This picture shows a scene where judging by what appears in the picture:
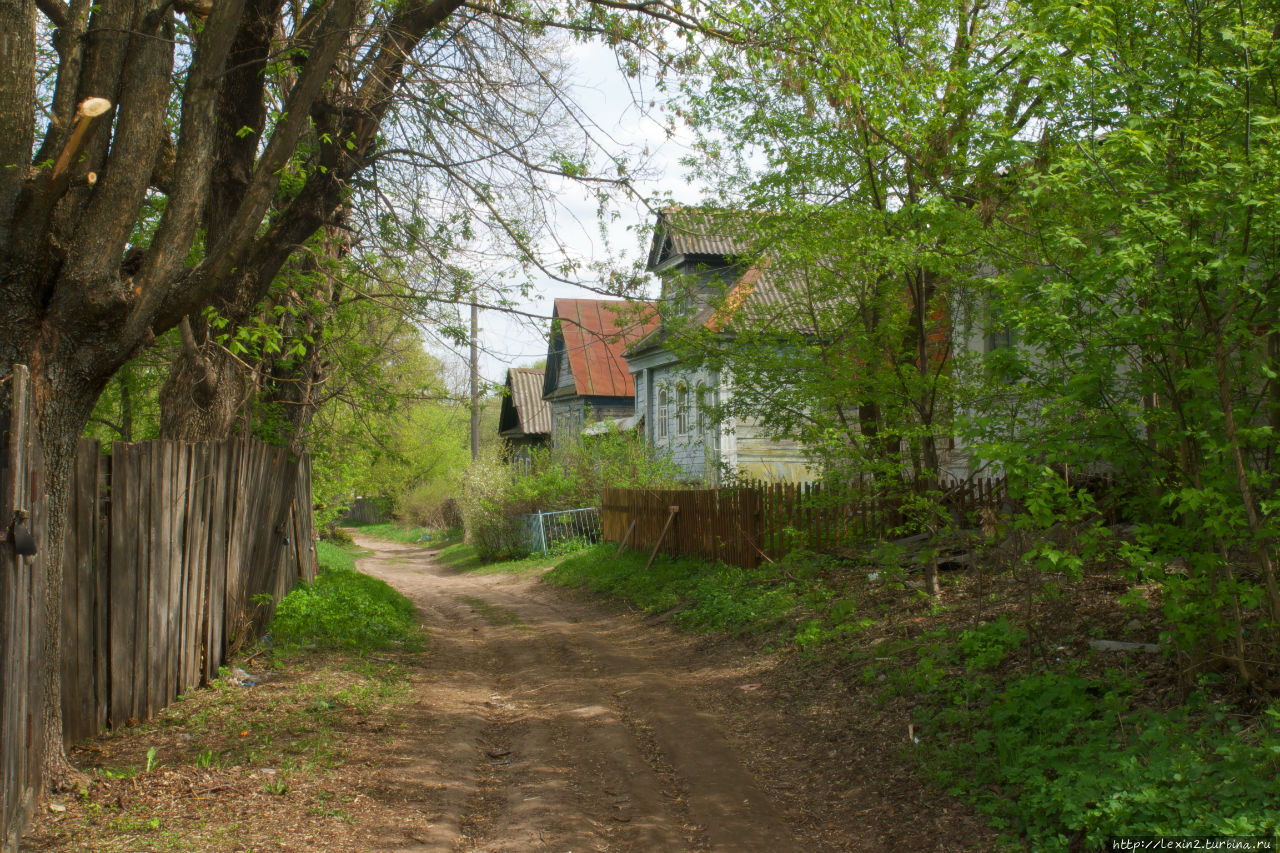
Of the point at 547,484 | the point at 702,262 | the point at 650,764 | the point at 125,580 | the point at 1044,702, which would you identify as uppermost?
the point at 702,262

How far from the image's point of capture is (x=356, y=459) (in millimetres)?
17156

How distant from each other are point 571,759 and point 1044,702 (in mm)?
3040

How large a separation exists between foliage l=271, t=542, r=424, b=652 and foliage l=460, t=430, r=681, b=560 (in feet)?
31.3

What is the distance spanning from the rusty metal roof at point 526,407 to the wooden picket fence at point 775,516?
20.3 m

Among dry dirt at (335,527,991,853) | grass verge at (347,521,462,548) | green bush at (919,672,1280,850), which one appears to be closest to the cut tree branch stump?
dry dirt at (335,527,991,853)

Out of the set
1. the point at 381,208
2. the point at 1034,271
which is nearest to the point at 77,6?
the point at 381,208

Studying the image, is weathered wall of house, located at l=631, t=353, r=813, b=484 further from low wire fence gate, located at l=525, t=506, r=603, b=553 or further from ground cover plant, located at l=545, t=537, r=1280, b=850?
ground cover plant, located at l=545, t=537, r=1280, b=850

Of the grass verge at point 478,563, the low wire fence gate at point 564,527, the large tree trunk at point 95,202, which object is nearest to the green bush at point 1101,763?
the large tree trunk at point 95,202

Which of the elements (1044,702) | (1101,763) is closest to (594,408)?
(1044,702)

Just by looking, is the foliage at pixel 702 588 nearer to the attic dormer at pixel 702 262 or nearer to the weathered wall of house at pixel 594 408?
the attic dormer at pixel 702 262

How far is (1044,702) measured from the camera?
5.37m

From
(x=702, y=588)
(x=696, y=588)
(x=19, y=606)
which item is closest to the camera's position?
(x=19, y=606)

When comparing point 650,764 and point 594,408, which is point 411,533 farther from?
point 650,764

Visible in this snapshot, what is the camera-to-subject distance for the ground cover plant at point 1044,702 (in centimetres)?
399
